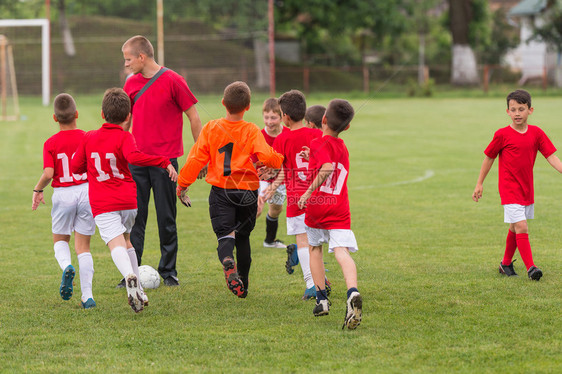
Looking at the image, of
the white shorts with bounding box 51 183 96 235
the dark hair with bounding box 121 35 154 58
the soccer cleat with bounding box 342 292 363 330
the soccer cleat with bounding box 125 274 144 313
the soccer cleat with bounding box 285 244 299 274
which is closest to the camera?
the soccer cleat with bounding box 342 292 363 330

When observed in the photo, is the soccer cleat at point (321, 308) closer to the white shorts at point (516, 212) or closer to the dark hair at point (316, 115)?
the dark hair at point (316, 115)

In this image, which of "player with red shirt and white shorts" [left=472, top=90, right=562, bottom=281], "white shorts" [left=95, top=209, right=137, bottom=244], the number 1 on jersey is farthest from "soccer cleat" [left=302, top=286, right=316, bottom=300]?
"player with red shirt and white shorts" [left=472, top=90, right=562, bottom=281]

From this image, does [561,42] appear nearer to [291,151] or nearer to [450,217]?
[450,217]

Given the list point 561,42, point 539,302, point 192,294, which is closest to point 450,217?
point 539,302

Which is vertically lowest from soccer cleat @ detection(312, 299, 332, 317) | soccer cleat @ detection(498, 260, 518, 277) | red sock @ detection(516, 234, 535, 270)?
soccer cleat @ detection(498, 260, 518, 277)

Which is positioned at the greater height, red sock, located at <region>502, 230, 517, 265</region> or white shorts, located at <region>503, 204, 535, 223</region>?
white shorts, located at <region>503, 204, 535, 223</region>

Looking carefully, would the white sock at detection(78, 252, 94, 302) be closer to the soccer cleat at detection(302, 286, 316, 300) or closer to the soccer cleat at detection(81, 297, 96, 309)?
the soccer cleat at detection(81, 297, 96, 309)

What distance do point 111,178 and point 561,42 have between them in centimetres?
4812

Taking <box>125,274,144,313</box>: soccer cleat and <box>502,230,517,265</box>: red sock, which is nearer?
<box>125,274,144,313</box>: soccer cleat

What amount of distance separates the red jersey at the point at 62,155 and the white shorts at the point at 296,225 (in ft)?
6.12

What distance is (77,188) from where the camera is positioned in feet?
20.7

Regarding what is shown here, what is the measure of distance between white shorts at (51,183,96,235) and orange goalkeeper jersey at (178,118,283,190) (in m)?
0.92

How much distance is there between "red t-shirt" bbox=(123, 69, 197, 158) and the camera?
6.77 meters

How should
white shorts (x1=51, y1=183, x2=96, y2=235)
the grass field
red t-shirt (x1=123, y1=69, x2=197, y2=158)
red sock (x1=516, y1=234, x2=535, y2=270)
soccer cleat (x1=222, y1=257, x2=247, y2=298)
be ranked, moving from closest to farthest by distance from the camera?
the grass field, soccer cleat (x1=222, y1=257, x2=247, y2=298), white shorts (x1=51, y1=183, x2=96, y2=235), red t-shirt (x1=123, y1=69, x2=197, y2=158), red sock (x1=516, y1=234, x2=535, y2=270)
